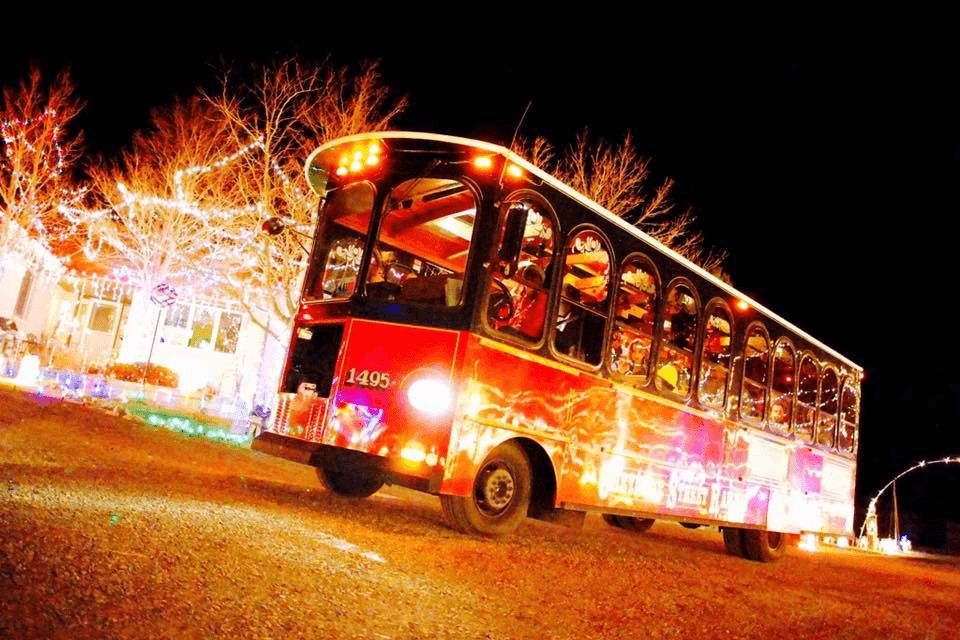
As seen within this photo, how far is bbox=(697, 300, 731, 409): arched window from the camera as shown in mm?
8039

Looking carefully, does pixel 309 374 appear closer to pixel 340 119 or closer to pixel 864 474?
pixel 340 119

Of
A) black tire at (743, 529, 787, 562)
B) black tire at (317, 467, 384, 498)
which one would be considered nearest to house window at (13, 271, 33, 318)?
black tire at (317, 467, 384, 498)

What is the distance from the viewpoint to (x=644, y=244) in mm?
7125

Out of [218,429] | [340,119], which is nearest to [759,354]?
[218,429]

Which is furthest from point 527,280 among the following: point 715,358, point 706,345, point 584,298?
point 715,358

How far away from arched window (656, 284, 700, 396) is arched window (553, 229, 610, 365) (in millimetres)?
1026

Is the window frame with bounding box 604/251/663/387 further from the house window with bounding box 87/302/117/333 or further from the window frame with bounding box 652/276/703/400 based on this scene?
the house window with bounding box 87/302/117/333

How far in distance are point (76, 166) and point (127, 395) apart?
9.76 meters

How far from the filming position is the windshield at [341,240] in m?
6.43

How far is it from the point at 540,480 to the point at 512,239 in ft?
7.14

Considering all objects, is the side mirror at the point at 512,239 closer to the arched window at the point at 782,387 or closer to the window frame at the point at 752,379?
the window frame at the point at 752,379

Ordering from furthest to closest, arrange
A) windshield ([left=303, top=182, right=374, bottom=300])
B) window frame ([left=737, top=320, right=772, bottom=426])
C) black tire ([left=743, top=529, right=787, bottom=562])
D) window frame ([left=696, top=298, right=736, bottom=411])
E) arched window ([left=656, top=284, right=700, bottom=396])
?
black tire ([left=743, top=529, right=787, bottom=562])
window frame ([left=737, top=320, right=772, bottom=426])
window frame ([left=696, top=298, right=736, bottom=411])
arched window ([left=656, top=284, right=700, bottom=396])
windshield ([left=303, top=182, right=374, bottom=300])

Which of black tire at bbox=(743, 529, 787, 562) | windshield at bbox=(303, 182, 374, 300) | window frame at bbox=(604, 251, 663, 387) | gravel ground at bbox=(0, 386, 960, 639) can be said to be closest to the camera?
gravel ground at bbox=(0, 386, 960, 639)

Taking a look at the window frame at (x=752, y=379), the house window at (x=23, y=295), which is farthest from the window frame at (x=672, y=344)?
the house window at (x=23, y=295)
